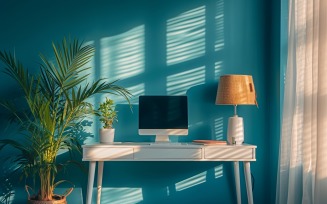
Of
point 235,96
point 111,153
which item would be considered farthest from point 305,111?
point 111,153

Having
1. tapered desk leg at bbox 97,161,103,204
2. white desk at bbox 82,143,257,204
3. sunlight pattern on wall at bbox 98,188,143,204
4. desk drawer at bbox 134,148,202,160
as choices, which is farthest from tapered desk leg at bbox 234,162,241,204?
tapered desk leg at bbox 97,161,103,204

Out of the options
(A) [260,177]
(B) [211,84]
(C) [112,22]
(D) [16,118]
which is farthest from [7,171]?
(A) [260,177]

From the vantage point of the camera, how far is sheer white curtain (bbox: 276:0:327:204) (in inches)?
132

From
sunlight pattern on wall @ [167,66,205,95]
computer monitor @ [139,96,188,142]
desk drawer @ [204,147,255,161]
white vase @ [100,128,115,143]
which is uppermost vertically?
sunlight pattern on wall @ [167,66,205,95]

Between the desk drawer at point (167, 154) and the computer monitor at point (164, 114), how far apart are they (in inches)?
13.6

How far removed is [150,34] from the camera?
14.8 feet

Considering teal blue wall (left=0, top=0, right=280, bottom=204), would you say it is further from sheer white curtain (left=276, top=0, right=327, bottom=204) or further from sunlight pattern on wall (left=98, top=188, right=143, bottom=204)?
sheer white curtain (left=276, top=0, right=327, bottom=204)

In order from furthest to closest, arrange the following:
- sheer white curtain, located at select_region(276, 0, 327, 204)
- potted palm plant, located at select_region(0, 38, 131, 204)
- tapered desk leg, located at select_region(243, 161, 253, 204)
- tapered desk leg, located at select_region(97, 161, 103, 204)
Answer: tapered desk leg, located at select_region(97, 161, 103, 204)
tapered desk leg, located at select_region(243, 161, 253, 204)
potted palm plant, located at select_region(0, 38, 131, 204)
sheer white curtain, located at select_region(276, 0, 327, 204)

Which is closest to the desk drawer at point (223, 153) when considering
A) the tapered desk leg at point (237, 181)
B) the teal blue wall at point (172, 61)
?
the tapered desk leg at point (237, 181)

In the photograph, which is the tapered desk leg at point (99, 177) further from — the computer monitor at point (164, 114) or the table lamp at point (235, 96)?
the table lamp at point (235, 96)

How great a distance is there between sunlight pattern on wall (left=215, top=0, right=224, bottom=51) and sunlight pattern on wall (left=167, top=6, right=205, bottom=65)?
0.13 m

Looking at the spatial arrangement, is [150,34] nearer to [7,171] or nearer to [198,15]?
[198,15]

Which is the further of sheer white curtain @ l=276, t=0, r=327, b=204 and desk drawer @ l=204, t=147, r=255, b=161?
desk drawer @ l=204, t=147, r=255, b=161

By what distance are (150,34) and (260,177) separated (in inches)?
65.2
